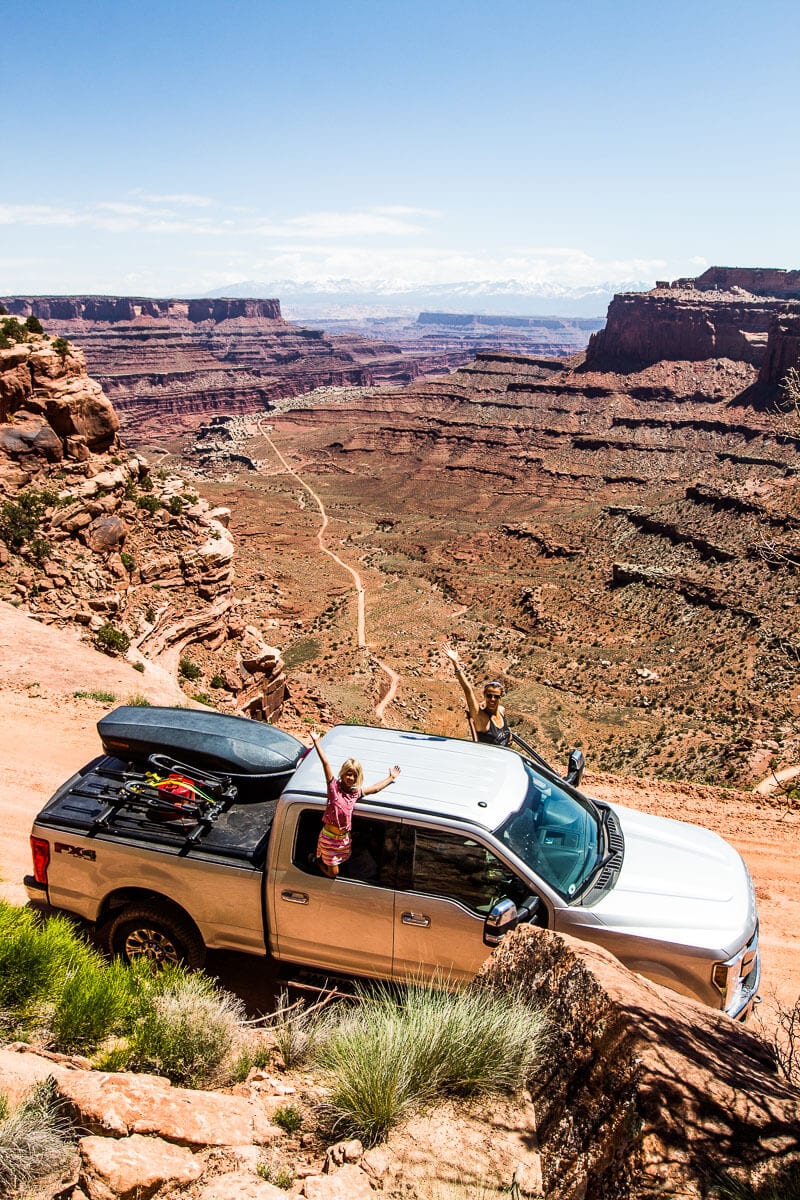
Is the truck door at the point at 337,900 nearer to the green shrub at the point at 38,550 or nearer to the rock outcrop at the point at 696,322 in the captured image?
the green shrub at the point at 38,550

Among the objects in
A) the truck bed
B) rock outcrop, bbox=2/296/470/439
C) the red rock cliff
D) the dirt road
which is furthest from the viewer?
rock outcrop, bbox=2/296/470/439

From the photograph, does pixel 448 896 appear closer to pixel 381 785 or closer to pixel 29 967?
pixel 381 785

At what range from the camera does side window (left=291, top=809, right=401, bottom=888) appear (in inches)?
220

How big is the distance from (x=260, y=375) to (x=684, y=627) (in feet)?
525

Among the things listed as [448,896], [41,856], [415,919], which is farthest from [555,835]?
[41,856]

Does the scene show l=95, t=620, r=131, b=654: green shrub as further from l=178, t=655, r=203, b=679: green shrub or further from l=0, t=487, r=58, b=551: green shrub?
l=0, t=487, r=58, b=551: green shrub

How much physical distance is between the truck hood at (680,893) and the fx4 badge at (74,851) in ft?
12.7

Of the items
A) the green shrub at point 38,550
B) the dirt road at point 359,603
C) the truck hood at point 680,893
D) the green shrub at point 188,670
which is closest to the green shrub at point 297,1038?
the truck hood at point 680,893

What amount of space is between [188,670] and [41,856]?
1324 cm

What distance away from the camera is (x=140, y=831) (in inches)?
246

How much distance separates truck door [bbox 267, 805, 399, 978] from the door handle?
11 cm

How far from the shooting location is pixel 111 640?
17109mm

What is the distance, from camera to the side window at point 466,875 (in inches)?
214

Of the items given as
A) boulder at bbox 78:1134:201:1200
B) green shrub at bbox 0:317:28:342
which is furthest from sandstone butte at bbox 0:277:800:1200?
green shrub at bbox 0:317:28:342
